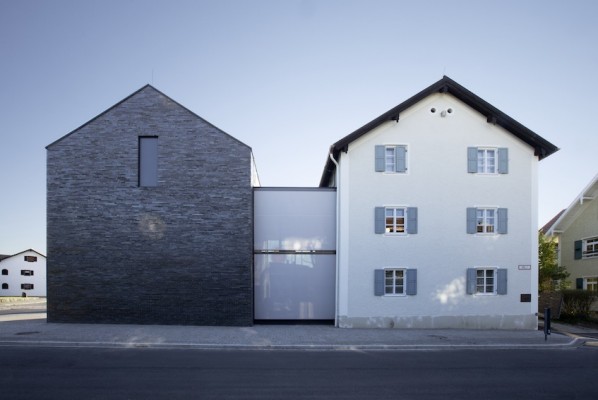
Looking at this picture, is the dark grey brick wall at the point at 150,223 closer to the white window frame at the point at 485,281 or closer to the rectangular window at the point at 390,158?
the rectangular window at the point at 390,158

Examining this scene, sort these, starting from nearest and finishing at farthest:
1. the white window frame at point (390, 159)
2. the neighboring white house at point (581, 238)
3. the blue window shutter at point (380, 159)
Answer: the blue window shutter at point (380, 159) → the white window frame at point (390, 159) → the neighboring white house at point (581, 238)

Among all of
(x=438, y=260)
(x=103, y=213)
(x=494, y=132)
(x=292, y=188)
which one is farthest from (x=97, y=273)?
(x=494, y=132)

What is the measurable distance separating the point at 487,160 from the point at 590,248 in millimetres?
12261

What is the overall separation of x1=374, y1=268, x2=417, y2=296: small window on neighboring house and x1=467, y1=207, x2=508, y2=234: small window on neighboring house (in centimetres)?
324

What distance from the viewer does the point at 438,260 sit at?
→ 18375 millimetres

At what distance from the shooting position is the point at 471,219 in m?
18.5

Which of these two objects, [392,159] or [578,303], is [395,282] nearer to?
[392,159]

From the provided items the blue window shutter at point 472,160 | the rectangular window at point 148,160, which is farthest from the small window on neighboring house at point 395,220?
the rectangular window at point 148,160

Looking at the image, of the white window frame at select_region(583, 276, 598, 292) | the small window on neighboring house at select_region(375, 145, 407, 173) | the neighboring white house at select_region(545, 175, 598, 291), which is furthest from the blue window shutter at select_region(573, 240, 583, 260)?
the small window on neighboring house at select_region(375, 145, 407, 173)

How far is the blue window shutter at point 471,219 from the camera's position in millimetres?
18500

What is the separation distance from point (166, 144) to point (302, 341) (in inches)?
380

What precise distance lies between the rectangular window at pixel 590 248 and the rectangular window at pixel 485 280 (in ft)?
36.0

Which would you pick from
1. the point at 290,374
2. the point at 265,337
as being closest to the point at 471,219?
the point at 265,337

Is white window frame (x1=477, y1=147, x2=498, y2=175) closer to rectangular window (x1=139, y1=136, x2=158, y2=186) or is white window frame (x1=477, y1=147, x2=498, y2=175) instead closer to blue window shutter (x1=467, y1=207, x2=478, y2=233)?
blue window shutter (x1=467, y1=207, x2=478, y2=233)
